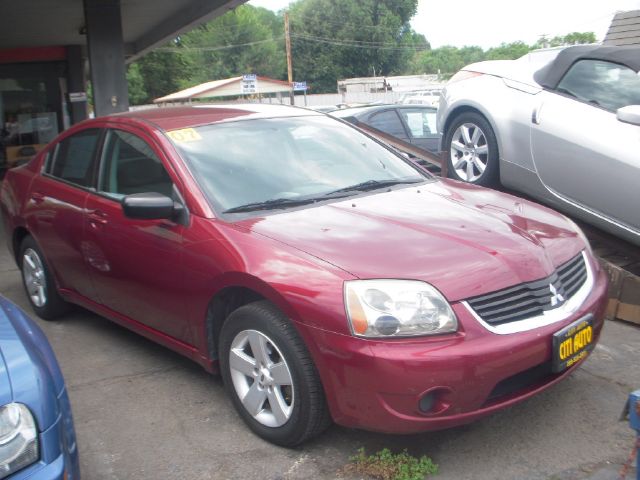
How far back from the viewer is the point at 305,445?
128 inches

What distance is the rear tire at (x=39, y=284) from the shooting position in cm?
507

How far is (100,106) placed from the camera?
1170cm

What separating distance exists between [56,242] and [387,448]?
2.84 meters

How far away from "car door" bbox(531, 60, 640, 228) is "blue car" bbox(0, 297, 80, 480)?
146 inches

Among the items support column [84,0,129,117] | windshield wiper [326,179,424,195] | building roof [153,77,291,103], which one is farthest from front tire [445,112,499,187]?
building roof [153,77,291,103]

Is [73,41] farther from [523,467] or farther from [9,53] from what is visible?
[523,467]

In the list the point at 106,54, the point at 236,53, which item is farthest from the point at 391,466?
the point at 236,53

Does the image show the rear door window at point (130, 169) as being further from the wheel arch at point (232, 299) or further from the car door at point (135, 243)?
the wheel arch at point (232, 299)

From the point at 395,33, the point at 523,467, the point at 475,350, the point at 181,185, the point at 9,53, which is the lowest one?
the point at 523,467

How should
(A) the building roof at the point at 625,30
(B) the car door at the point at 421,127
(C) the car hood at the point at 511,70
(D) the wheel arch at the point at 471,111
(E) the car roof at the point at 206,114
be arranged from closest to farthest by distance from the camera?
(E) the car roof at the point at 206,114 < (C) the car hood at the point at 511,70 < (D) the wheel arch at the point at 471,111 < (A) the building roof at the point at 625,30 < (B) the car door at the point at 421,127

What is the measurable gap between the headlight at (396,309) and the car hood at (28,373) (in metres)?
1.16

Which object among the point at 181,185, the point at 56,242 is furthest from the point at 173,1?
the point at 181,185

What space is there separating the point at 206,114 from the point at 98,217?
36.5 inches

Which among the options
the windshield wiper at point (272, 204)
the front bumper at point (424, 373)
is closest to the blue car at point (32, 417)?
the front bumper at point (424, 373)
